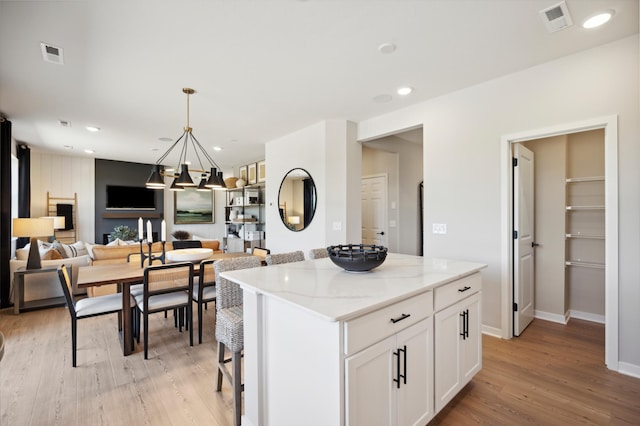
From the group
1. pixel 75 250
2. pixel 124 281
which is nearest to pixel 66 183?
pixel 75 250

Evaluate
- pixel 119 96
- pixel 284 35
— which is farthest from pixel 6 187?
pixel 284 35

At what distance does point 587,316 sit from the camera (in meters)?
3.49

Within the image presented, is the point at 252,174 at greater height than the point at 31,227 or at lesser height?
greater

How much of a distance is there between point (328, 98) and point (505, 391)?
3.19 metres

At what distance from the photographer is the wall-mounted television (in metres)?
7.32

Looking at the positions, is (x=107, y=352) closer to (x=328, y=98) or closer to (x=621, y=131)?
(x=328, y=98)

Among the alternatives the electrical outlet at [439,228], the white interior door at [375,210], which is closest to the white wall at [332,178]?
the electrical outlet at [439,228]

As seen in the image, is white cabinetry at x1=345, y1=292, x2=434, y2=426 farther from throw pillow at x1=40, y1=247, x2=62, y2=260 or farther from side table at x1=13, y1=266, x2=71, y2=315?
throw pillow at x1=40, y1=247, x2=62, y2=260

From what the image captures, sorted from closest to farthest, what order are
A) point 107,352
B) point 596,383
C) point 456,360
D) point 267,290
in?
point 267,290 → point 456,360 → point 596,383 → point 107,352

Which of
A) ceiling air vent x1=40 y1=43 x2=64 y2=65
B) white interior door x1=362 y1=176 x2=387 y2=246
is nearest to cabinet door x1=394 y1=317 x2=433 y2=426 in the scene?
ceiling air vent x1=40 y1=43 x2=64 y2=65

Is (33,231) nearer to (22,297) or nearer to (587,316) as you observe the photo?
(22,297)

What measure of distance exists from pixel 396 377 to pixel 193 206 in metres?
8.64

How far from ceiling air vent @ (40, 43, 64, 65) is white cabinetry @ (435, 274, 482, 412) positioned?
11.1 feet

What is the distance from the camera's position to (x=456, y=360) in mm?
1886
